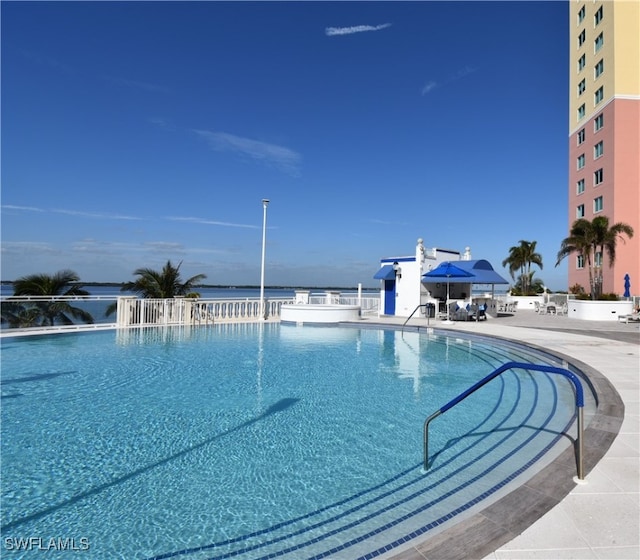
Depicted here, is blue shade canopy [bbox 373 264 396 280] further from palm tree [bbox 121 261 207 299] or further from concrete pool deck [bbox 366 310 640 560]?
concrete pool deck [bbox 366 310 640 560]

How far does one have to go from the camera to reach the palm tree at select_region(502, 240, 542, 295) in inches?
1306

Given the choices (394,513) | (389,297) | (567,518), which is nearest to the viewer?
(567,518)

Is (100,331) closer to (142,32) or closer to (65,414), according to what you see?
(65,414)

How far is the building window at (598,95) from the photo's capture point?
2458 centimetres

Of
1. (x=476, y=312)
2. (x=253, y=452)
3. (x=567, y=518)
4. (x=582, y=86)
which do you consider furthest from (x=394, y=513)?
(x=582, y=86)

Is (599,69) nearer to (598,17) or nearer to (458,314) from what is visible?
(598,17)

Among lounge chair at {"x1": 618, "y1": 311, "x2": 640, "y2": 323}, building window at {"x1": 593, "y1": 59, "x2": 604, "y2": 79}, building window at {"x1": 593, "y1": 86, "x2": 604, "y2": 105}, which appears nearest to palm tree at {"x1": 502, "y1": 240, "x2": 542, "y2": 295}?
building window at {"x1": 593, "y1": 86, "x2": 604, "y2": 105}

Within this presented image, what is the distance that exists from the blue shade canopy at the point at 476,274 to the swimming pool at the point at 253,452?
7.36 metres

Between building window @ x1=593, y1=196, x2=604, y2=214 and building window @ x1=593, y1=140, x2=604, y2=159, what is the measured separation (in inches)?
121

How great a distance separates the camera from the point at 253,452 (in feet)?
13.0

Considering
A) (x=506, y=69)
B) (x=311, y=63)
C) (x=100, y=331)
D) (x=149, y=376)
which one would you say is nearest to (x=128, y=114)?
(x=311, y=63)

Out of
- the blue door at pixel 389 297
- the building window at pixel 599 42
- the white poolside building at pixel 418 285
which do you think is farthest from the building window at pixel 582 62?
the blue door at pixel 389 297

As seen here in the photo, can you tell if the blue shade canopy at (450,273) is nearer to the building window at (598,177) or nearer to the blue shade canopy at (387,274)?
the blue shade canopy at (387,274)

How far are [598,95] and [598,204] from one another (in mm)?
7939
